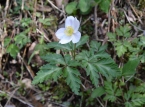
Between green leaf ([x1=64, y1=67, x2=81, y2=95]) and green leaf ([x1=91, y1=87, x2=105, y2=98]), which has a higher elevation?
green leaf ([x1=64, y1=67, x2=81, y2=95])

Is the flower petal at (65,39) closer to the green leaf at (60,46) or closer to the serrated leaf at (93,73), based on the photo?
the green leaf at (60,46)

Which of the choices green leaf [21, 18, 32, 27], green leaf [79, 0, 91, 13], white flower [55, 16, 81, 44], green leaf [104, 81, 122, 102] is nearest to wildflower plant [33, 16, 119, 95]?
white flower [55, 16, 81, 44]

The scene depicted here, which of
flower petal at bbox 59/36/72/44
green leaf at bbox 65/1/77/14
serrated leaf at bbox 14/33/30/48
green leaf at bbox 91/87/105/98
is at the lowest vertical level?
green leaf at bbox 91/87/105/98

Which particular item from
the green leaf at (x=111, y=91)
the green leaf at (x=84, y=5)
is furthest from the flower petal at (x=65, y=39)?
the green leaf at (x=84, y=5)

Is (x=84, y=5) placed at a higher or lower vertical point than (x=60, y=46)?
higher

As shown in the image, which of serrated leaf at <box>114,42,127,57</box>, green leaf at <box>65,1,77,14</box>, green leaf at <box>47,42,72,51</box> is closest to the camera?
green leaf at <box>47,42,72,51</box>

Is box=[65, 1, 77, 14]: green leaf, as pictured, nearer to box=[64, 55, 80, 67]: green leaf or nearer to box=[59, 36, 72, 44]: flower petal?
box=[59, 36, 72, 44]: flower petal

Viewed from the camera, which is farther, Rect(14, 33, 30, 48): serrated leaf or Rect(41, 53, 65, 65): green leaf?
Rect(14, 33, 30, 48): serrated leaf

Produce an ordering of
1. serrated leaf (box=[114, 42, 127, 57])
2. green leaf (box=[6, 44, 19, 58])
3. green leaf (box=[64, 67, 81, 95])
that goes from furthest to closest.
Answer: green leaf (box=[6, 44, 19, 58]), serrated leaf (box=[114, 42, 127, 57]), green leaf (box=[64, 67, 81, 95])

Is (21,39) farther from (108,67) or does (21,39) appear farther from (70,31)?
(108,67)

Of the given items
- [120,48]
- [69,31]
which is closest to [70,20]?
[69,31]
